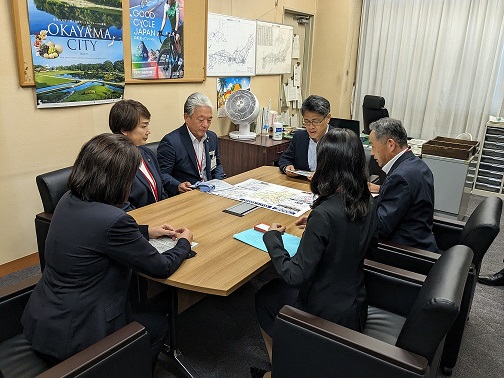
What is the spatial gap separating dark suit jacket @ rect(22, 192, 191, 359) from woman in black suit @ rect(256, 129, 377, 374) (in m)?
0.56

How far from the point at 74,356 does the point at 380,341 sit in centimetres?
95

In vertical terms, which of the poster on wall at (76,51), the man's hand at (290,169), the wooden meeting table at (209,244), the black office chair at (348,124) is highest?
the poster on wall at (76,51)

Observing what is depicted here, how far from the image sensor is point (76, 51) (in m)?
2.78

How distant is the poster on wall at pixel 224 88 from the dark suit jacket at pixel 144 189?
186 centimetres

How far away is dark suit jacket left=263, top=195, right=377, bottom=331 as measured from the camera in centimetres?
139

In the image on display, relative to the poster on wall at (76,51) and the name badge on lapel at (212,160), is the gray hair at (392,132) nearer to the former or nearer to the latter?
the name badge on lapel at (212,160)

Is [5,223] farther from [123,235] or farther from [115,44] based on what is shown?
[123,235]

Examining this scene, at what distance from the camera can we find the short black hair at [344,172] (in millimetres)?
1427

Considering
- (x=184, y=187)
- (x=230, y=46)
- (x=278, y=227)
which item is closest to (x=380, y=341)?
(x=278, y=227)

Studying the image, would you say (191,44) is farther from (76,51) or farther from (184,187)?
(184,187)

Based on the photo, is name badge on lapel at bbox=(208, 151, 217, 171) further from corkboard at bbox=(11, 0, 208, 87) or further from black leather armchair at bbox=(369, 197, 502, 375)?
black leather armchair at bbox=(369, 197, 502, 375)

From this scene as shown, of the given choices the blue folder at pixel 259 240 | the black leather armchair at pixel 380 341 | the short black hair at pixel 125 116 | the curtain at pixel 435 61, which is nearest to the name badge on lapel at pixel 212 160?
the short black hair at pixel 125 116

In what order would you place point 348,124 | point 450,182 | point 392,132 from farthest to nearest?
point 450,182
point 348,124
point 392,132

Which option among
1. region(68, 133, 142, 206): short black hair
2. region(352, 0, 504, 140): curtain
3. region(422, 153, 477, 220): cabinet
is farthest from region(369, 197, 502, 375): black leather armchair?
region(352, 0, 504, 140): curtain
